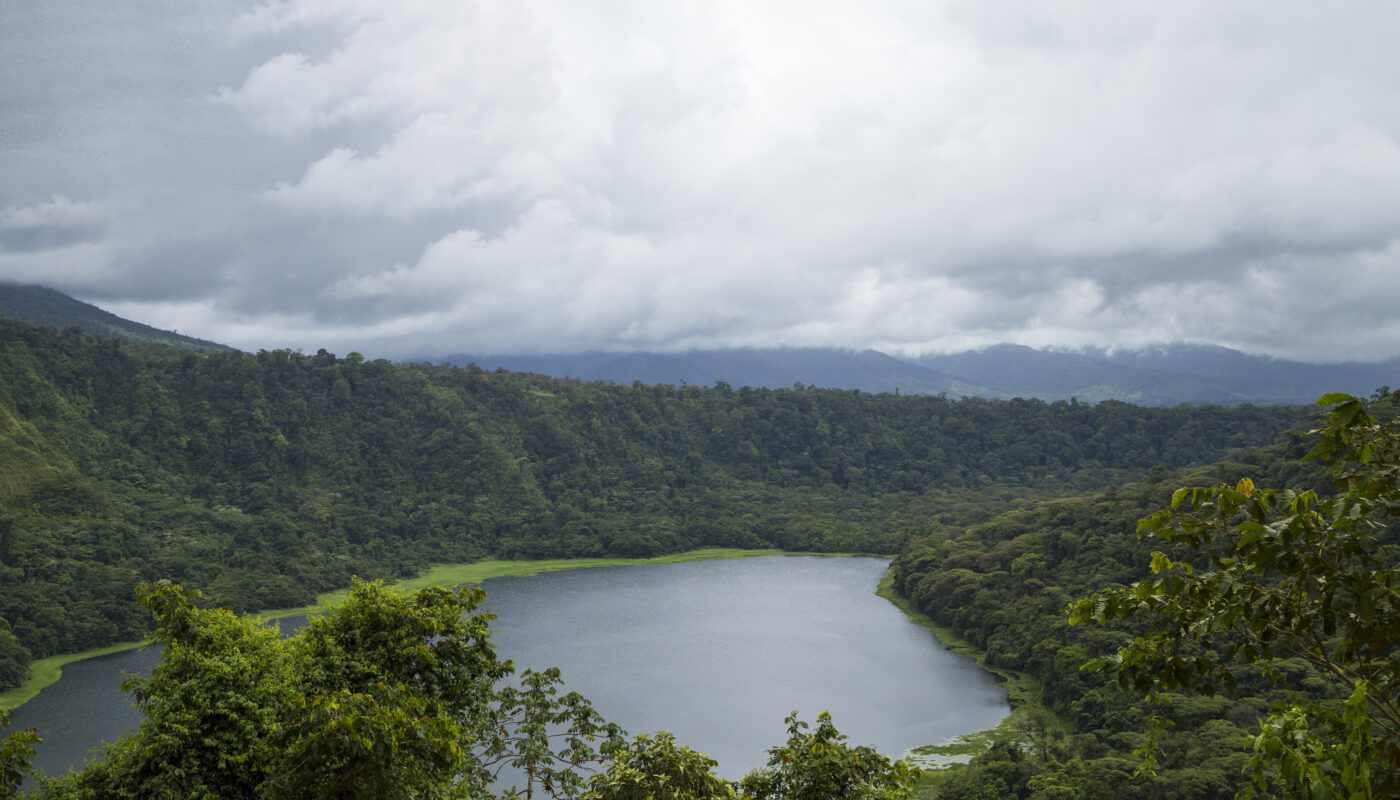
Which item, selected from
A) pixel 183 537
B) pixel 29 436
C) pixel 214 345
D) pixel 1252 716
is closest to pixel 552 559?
pixel 183 537

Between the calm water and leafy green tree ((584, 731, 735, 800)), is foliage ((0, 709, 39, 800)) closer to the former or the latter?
leafy green tree ((584, 731, 735, 800))

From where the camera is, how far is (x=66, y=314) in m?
158

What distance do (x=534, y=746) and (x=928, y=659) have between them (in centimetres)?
3652

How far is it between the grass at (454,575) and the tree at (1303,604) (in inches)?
1984

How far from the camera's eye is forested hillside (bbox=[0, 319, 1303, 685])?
→ 206 ft

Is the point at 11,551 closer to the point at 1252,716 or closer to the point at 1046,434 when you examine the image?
the point at 1252,716

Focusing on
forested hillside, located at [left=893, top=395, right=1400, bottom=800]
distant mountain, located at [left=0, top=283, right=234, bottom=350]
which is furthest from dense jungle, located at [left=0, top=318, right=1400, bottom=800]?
distant mountain, located at [left=0, top=283, right=234, bottom=350]

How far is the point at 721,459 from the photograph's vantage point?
120062 millimetres

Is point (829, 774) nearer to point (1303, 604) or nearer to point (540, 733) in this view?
point (1303, 604)

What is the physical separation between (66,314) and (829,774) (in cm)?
19069

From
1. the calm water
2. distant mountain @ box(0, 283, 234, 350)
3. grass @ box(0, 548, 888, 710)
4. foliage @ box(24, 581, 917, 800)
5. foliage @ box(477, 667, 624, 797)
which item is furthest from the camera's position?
distant mountain @ box(0, 283, 234, 350)

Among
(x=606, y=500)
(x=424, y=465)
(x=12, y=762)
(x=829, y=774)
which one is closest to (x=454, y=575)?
(x=424, y=465)

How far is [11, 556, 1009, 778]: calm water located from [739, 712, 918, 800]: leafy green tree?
72.5 feet

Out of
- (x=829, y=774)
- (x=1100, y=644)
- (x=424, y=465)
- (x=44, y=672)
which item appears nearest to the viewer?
(x=829, y=774)
